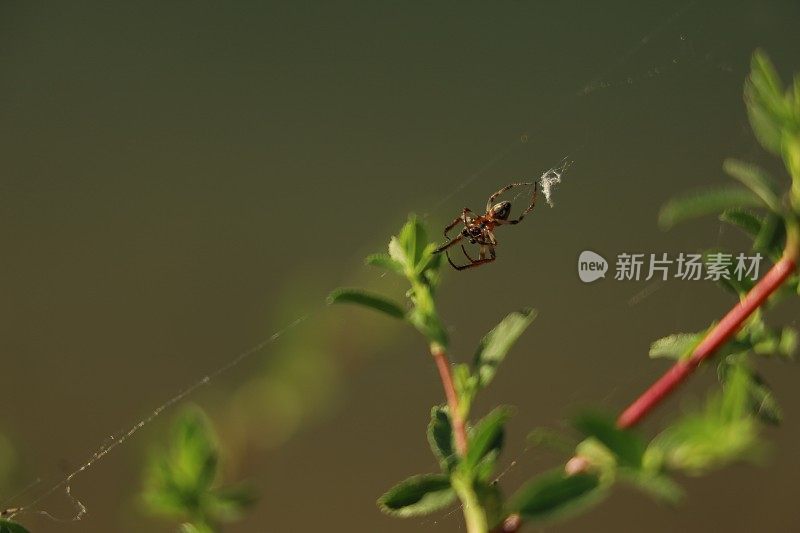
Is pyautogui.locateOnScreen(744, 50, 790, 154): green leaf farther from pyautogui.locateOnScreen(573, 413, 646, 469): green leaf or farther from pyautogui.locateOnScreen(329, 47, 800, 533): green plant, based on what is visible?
pyautogui.locateOnScreen(573, 413, 646, 469): green leaf

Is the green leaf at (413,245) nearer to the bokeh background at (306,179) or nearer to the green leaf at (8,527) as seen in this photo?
the green leaf at (8,527)

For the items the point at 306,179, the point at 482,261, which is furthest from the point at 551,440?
A: the point at 306,179

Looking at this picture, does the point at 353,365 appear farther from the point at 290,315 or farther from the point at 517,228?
the point at 517,228

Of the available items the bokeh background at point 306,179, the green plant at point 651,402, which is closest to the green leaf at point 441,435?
the green plant at point 651,402

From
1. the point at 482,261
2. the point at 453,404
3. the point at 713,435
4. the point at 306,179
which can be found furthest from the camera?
the point at 306,179

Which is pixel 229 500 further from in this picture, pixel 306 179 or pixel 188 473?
pixel 306 179

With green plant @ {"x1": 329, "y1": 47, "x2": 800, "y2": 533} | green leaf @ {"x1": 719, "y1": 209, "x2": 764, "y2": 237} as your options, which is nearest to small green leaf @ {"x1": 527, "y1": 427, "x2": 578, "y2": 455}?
green plant @ {"x1": 329, "y1": 47, "x2": 800, "y2": 533}
